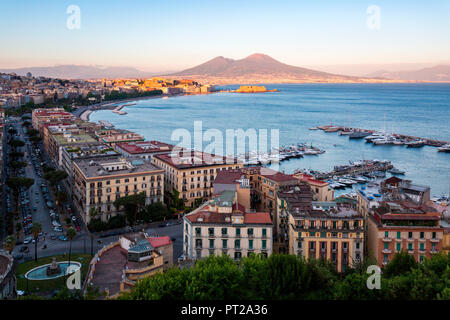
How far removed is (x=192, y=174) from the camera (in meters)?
21.6

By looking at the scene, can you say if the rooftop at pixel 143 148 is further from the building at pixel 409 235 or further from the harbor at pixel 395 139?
the harbor at pixel 395 139

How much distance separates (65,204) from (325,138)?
3826cm

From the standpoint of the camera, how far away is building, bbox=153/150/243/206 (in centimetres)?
2144

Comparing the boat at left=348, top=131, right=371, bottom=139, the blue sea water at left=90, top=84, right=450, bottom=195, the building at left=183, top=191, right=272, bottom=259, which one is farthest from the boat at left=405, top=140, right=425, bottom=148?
the building at left=183, top=191, right=272, bottom=259

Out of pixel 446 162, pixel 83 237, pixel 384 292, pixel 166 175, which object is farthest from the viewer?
pixel 446 162

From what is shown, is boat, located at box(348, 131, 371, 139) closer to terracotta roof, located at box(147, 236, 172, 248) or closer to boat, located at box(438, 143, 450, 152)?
boat, located at box(438, 143, 450, 152)

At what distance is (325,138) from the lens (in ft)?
173

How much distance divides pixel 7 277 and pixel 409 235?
11275 millimetres

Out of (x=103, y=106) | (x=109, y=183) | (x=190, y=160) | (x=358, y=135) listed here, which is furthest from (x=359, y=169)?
(x=103, y=106)

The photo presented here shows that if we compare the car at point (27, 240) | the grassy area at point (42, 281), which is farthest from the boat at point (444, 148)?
the car at point (27, 240)

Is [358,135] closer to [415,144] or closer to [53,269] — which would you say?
[415,144]
